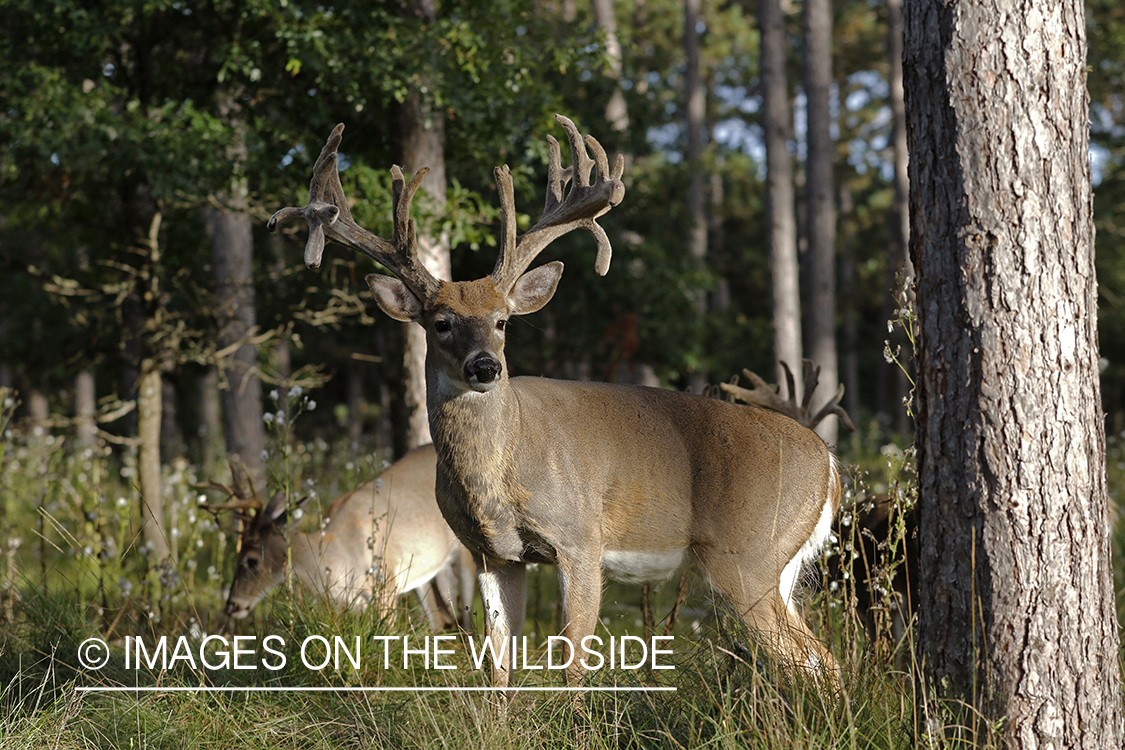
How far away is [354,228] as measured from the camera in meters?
4.58

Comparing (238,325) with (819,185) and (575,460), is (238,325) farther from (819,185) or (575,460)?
(819,185)

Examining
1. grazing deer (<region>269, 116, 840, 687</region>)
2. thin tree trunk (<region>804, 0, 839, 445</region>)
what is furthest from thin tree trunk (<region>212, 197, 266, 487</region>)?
thin tree trunk (<region>804, 0, 839, 445</region>)

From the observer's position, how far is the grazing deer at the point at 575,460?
4.18 meters

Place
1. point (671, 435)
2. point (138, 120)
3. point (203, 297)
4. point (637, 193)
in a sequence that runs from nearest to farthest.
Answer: point (671, 435) < point (138, 120) < point (203, 297) < point (637, 193)

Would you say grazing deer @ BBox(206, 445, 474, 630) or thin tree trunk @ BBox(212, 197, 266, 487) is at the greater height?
thin tree trunk @ BBox(212, 197, 266, 487)

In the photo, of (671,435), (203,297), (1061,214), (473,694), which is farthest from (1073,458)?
(203,297)

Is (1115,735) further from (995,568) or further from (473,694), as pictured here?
(473,694)

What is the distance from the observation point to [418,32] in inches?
277


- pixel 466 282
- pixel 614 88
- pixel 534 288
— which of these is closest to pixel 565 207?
pixel 534 288

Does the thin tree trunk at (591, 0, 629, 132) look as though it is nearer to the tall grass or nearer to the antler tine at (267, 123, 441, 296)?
the antler tine at (267, 123, 441, 296)

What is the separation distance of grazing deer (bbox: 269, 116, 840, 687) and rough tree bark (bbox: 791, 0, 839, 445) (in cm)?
950

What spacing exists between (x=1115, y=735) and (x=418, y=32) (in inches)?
233

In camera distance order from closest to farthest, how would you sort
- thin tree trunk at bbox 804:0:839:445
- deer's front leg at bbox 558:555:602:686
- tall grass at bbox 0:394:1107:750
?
tall grass at bbox 0:394:1107:750, deer's front leg at bbox 558:555:602:686, thin tree trunk at bbox 804:0:839:445

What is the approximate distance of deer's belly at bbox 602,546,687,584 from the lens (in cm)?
448
